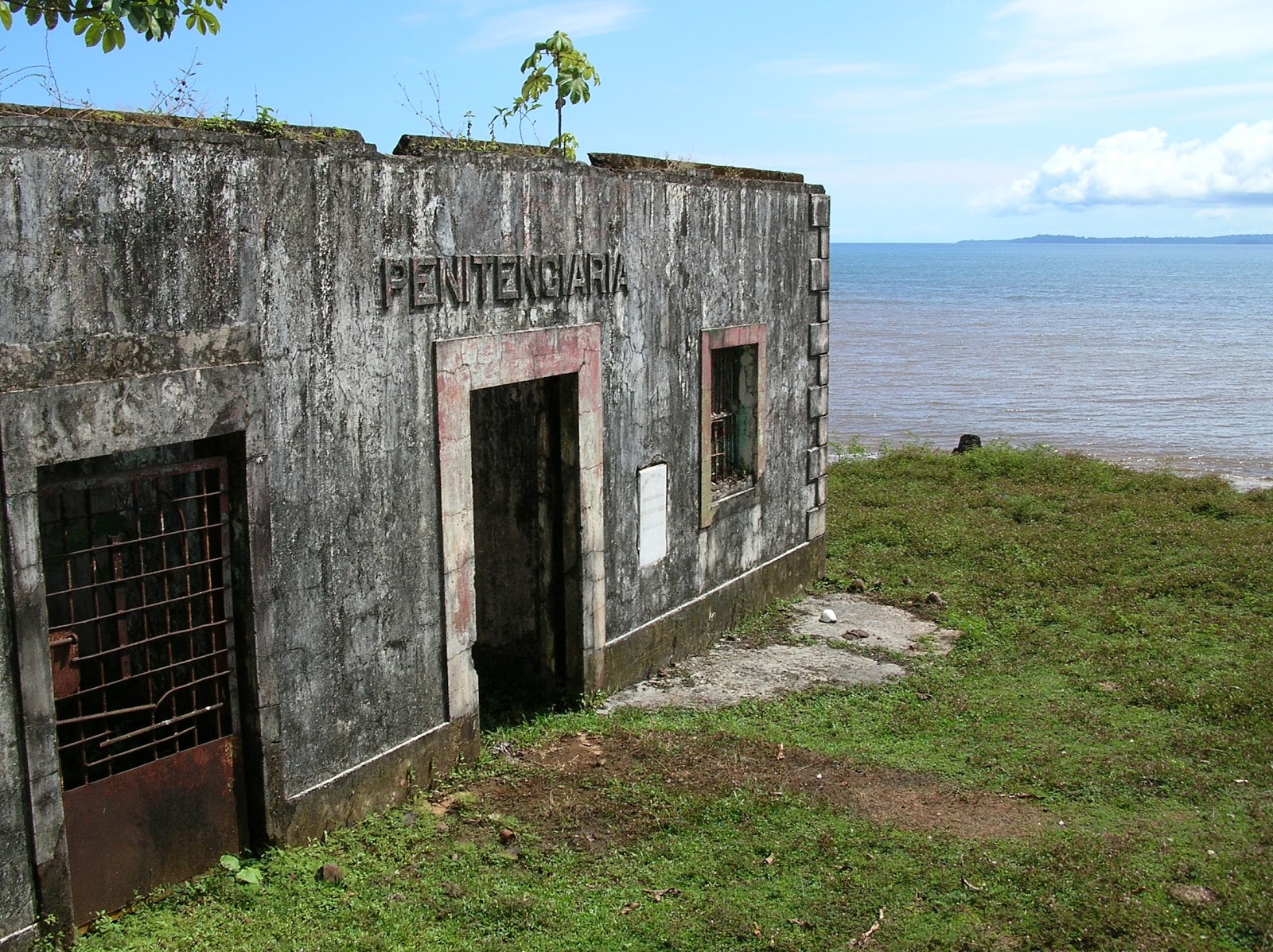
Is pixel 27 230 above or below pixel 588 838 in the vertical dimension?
above

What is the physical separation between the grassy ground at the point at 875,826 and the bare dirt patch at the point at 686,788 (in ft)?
0.07

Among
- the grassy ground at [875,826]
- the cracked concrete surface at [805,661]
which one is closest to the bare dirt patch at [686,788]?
the grassy ground at [875,826]

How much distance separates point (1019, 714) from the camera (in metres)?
8.97

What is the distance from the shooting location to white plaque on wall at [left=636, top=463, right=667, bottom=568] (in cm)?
963

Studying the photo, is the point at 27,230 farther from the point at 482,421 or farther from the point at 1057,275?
the point at 1057,275

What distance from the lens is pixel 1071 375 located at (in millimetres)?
44750

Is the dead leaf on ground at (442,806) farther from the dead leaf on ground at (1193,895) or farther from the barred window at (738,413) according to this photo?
the barred window at (738,413)

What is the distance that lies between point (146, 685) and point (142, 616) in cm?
36

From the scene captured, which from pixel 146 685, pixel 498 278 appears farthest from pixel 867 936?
pixel 498 278

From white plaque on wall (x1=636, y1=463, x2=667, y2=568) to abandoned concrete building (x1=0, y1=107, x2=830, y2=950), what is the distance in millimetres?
32

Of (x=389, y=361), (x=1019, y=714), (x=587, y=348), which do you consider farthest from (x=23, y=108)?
(x=1019, y=714)

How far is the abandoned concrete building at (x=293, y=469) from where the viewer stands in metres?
5.25

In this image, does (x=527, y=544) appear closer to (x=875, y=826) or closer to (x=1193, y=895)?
(x=875, y=826)

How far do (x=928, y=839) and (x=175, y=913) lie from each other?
13.0ft
